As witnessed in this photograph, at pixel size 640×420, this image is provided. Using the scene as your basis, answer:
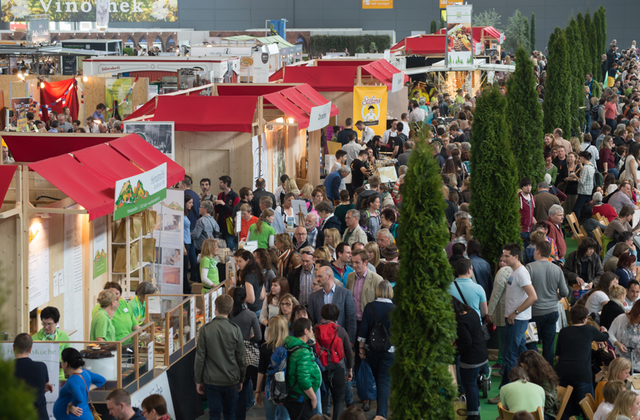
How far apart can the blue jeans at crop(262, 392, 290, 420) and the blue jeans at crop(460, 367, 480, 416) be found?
61.0 inches

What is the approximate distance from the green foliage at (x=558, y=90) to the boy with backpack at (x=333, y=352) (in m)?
11.6

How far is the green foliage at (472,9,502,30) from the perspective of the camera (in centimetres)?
4638

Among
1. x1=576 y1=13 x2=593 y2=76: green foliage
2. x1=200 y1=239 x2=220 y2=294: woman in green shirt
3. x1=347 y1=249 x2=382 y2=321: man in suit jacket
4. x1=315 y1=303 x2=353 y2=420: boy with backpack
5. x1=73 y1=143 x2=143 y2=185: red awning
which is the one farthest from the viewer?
x1=576 y1=13 x2=593 y2=76: green foliage

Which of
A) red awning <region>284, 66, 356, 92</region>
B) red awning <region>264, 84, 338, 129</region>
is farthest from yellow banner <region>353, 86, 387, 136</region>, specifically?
red awning <region>264, 84, 338, 129</region>

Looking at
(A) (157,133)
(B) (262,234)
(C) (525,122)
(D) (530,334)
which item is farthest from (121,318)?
(C) (525,122)

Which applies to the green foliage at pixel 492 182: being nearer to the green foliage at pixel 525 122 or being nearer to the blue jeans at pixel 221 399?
the green foliage at pixel 525 122

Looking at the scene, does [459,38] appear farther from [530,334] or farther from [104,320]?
[104,320]

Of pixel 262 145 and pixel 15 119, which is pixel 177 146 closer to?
pixel 262 145

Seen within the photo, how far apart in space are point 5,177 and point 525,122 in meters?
8.56

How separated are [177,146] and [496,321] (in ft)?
22.8

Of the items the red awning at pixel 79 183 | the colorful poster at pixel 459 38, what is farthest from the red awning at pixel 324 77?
the red awning at pixel 79 183

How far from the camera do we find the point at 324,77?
63.0ft

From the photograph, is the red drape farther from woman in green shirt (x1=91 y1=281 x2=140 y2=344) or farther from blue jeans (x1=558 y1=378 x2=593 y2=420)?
blue jeans (x1=558 y1=378 x2=593 y2=420)

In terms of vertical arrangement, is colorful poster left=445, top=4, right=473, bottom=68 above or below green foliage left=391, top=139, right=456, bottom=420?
above
